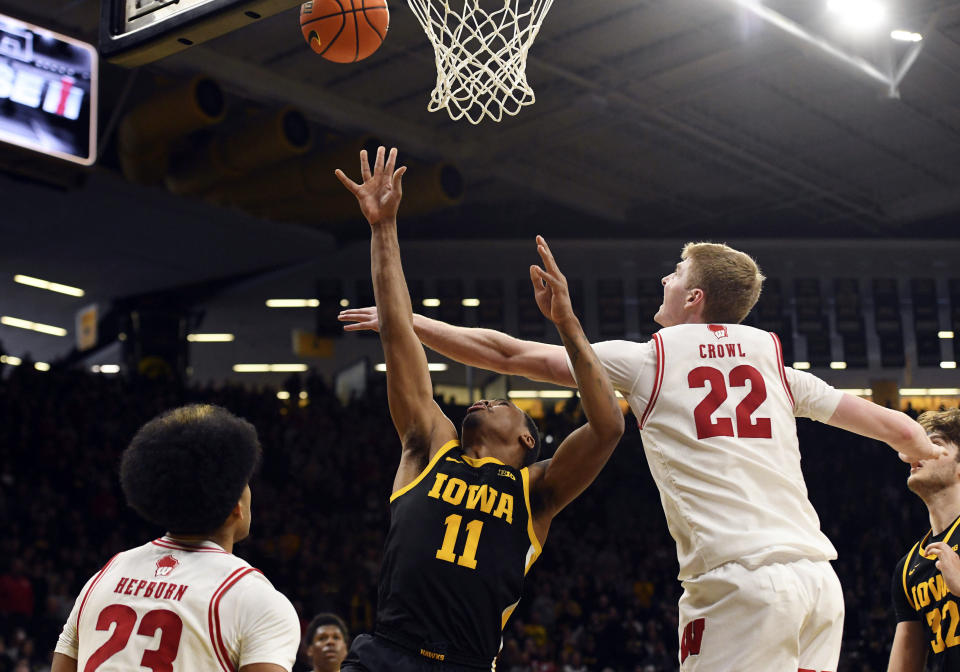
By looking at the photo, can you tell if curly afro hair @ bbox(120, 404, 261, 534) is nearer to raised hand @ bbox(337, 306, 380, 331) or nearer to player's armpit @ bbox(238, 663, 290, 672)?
player's armpit @ bbox(238, 663, 290, 672)

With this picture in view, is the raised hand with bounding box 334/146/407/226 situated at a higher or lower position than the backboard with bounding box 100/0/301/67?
A: lower

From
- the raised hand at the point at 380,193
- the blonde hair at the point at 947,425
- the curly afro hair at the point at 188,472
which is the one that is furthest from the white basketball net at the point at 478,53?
the curly afro hair at the point at 188,472

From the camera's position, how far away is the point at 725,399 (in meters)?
3.34

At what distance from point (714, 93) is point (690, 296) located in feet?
38.4

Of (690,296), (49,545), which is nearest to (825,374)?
(49,545)

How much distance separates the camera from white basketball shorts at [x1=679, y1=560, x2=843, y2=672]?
10.1 ft

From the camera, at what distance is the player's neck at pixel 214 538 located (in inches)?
109

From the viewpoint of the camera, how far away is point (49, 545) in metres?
13.1

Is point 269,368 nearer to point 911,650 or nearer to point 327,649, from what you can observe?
point 327,649

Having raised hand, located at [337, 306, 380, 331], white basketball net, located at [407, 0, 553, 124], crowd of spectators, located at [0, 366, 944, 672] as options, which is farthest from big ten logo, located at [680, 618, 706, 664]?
crowd of spectators, located at [0, 366, 944, 672]

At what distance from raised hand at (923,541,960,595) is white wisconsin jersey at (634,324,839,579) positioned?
3.29 ft

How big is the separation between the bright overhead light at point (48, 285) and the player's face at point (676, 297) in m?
17.5

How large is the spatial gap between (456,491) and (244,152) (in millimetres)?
11071

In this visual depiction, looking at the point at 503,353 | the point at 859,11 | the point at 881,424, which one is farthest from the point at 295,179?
the point at 881,424
